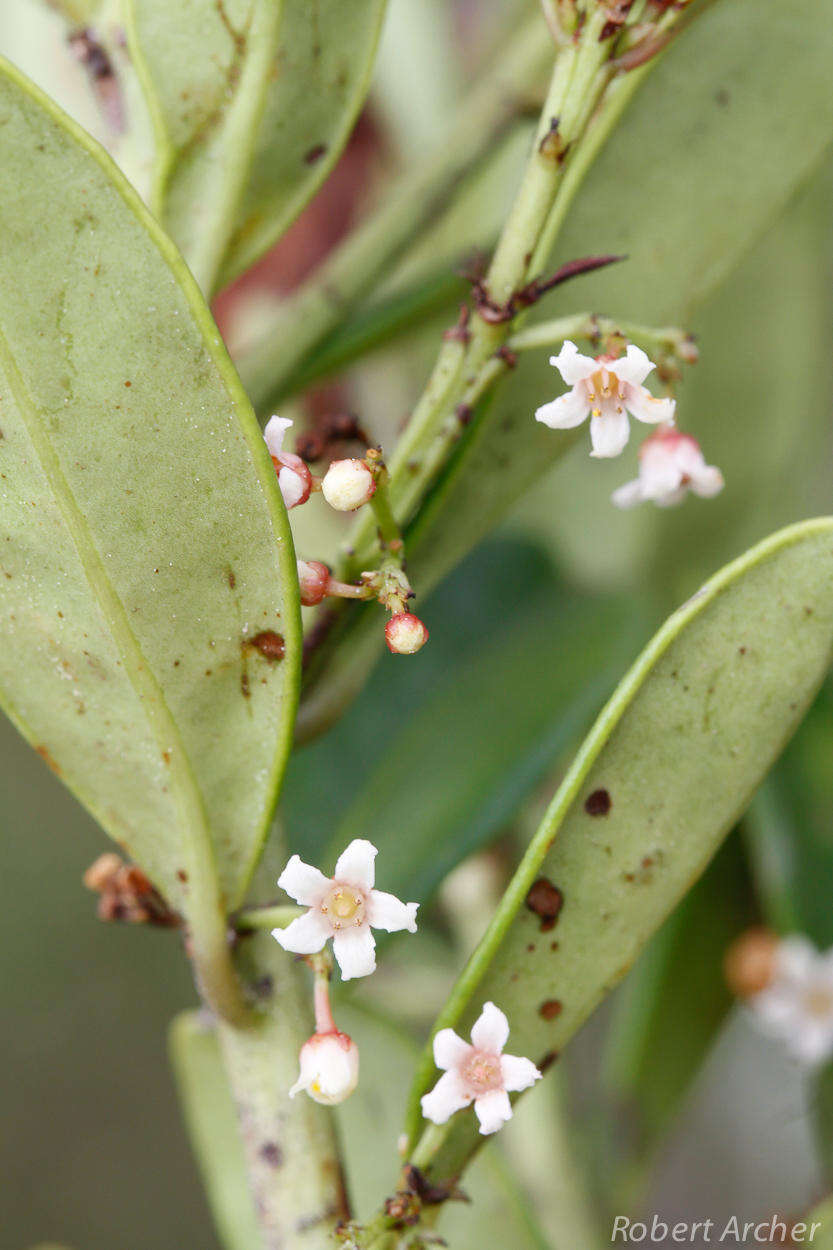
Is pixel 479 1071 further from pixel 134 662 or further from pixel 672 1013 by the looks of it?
pixel 672 1013

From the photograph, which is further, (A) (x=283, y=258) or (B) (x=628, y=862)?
(A) (x=283, y=258)

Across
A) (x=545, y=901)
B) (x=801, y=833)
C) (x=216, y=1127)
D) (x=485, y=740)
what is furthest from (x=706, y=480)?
(x=216, y=1127)

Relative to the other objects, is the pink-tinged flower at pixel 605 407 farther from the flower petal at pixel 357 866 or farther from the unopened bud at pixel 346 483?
the flower petal at pixel 357 866

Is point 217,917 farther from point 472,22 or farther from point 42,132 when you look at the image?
point 472,22

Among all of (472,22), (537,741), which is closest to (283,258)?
(537,741)

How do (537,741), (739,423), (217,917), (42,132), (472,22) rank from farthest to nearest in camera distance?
(472,22)
(739,423)
(537,741)
(217,917)
(42,132)

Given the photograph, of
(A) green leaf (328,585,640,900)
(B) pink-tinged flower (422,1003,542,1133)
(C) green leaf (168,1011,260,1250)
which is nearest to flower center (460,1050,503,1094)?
(B) pink-tinged flower (422,1003,542,1133)

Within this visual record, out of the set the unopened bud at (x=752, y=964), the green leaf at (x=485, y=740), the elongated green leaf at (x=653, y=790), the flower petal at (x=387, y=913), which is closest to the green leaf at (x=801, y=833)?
the unopened bud at (x=752, y=964)

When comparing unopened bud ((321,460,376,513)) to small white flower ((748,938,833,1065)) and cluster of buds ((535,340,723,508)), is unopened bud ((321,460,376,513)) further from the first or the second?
small white flower ((748,938,833,1065))
